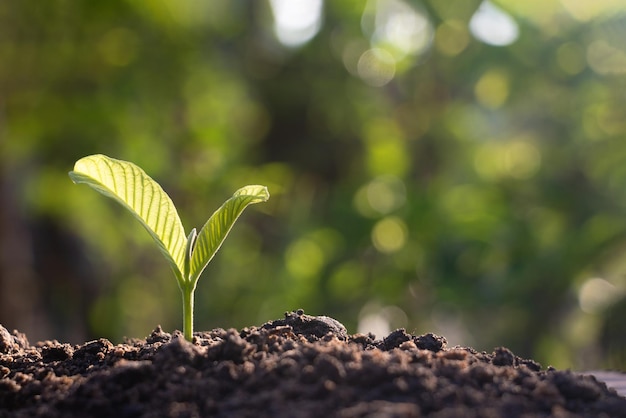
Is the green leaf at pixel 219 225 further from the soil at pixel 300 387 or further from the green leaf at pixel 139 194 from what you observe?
the soil at pixel 300 387

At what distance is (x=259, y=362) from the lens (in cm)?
129

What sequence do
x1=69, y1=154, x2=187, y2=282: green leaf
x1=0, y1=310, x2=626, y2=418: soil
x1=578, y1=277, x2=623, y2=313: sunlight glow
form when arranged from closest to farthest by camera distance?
x1=0, y1=310, x2=626, y2=418: soil < x1=69, y1=154, x2=187, y2=282: green leaf < x1=578, y1=277, x2=623, y2=313: sunlight glow

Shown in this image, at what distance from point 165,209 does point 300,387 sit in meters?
0.54

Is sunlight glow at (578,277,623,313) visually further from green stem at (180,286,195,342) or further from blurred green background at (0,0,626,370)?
green stem at (180,286,195,342)

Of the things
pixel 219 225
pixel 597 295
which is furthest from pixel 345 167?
pixel 219 225

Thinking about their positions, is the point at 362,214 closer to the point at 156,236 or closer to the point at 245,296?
the point at 245,296

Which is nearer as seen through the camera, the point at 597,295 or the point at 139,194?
the point at 139,194

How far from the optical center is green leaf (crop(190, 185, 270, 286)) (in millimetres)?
1431

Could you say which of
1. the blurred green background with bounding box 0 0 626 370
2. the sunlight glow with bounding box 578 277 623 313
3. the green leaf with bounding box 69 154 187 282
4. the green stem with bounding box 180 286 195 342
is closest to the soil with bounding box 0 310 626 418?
the green stem with bounding box 180 286 195 342

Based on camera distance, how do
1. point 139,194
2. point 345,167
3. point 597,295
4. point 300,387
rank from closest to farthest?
point 300,387 → point 139,194 → point 597,295 → point 345,167

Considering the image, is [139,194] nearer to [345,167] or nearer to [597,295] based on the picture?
[597,295]

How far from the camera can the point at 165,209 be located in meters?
1.50

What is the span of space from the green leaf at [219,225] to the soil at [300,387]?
18 cm

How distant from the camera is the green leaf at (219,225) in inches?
56.3
